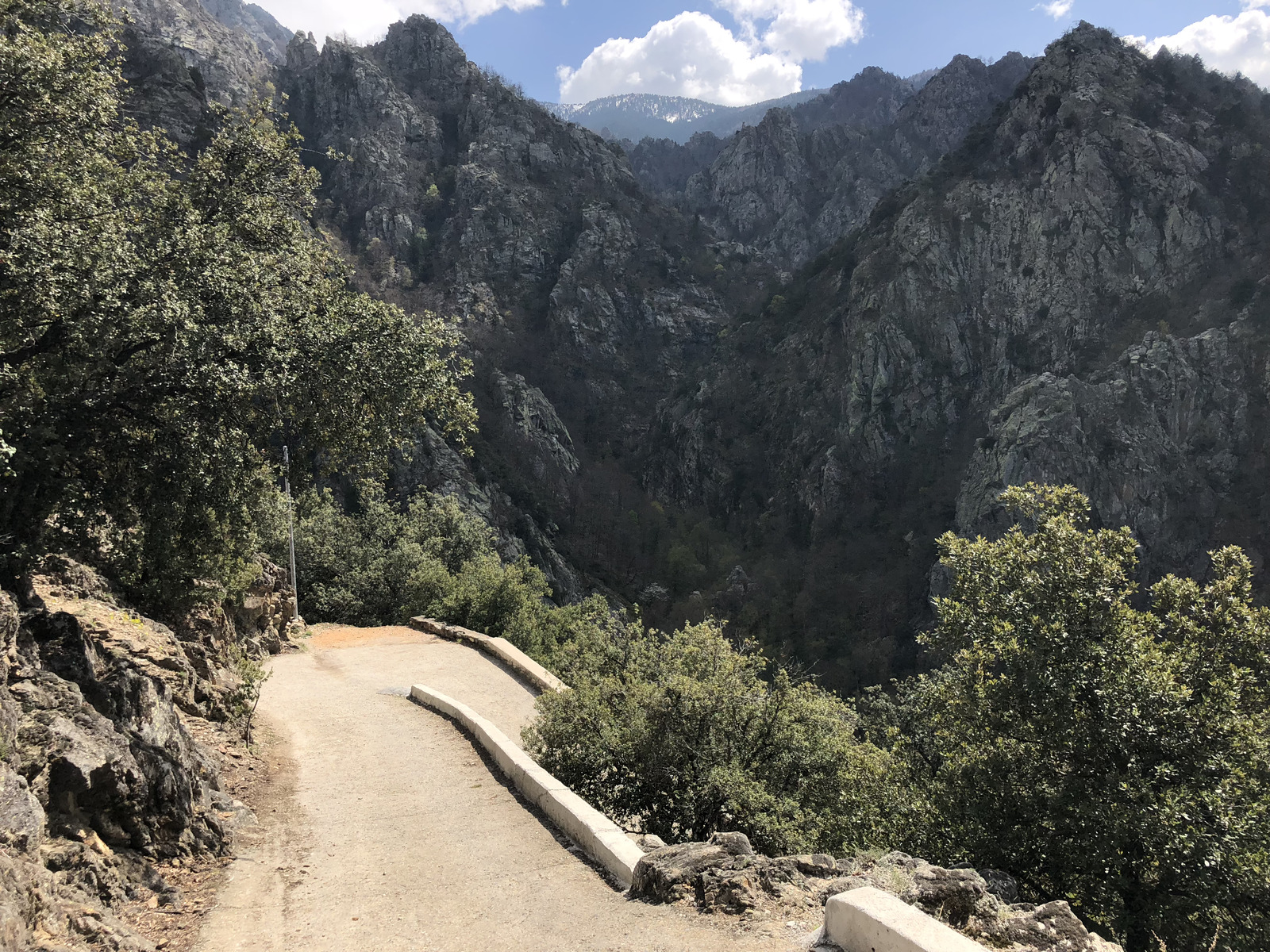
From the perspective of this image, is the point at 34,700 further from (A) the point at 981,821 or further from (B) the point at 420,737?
(A) the point at 981,821

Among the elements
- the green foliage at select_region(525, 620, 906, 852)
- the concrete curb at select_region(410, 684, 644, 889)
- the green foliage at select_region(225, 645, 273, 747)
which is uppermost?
the green foliage at select_region(525, 620, 906, 852)

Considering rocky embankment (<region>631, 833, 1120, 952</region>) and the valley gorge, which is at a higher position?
the valley gorge

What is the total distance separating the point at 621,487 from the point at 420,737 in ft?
231

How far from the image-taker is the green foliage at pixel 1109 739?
21.3 ft

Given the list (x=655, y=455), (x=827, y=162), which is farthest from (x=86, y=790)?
(x=827, y=162)

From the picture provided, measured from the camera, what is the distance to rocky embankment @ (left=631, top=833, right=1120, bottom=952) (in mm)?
4262

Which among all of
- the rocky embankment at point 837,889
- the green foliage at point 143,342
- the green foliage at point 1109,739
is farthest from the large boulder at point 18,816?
the green foliage at point 1109,739

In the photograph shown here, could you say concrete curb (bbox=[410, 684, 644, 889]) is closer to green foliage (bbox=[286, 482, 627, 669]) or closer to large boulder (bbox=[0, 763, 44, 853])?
large boulder (bbox=[0, 763, 44, 853])

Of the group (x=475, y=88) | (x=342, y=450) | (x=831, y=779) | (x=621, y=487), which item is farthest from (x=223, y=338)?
(x=475, y=88)

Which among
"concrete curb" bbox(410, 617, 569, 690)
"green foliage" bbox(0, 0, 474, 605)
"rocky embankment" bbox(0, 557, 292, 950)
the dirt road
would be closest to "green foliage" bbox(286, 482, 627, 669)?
"concrete curb" bbox(410, 617, 569, 690)

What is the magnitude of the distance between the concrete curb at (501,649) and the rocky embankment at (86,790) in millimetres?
7345

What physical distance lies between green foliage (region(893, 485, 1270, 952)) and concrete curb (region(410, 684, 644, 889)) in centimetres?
387

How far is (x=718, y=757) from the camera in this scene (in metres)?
8.03

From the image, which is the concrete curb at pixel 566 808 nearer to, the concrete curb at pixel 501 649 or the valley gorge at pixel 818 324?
the concrete curb at pixel 501 649
